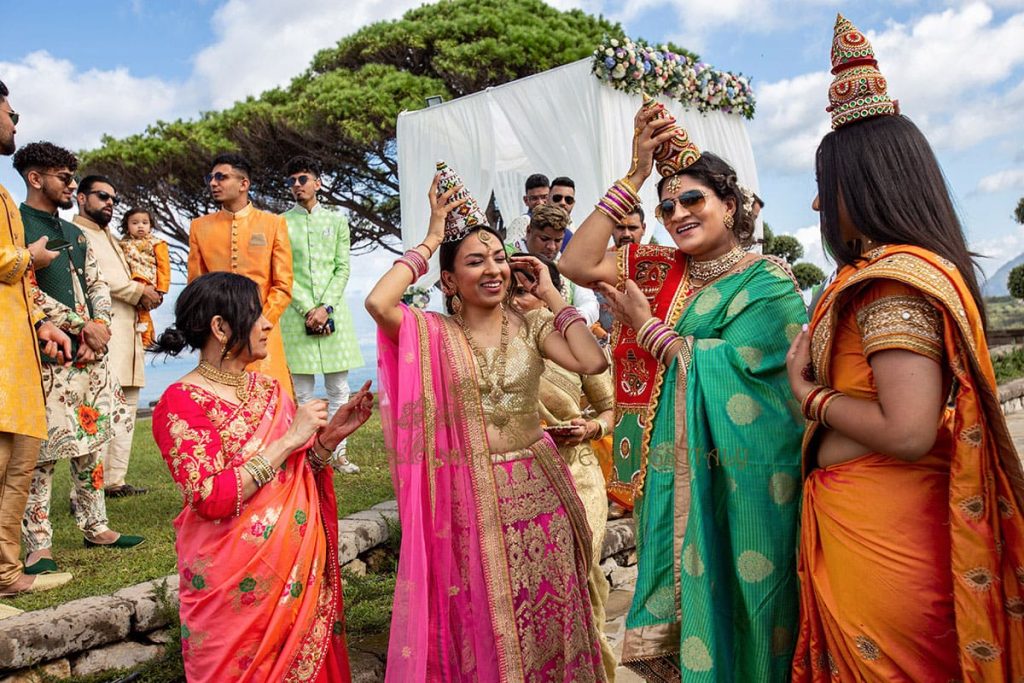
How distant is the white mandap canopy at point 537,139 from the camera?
8.70 m

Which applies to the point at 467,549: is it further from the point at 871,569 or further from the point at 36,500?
the point at 36,500

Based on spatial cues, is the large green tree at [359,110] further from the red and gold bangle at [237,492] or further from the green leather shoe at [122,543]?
the red and gold bangle at [237,492]

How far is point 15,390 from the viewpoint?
344 cm

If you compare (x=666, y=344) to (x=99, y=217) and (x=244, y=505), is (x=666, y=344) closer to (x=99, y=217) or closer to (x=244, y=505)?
(x=244, y=505)

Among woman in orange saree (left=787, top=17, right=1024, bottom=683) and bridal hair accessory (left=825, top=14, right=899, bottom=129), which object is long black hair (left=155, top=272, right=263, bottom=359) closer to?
woman in orange saree (left=787, top=17, right=1024, bottom=683)

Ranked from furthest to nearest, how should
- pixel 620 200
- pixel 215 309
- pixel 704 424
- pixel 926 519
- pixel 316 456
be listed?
pixel 316 456 → pixel 215 309 → pixel 620 200 → pixel 704 424 → pixel 926 519

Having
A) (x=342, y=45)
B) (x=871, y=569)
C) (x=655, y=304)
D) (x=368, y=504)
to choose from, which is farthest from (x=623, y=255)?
(x=342, y=45)

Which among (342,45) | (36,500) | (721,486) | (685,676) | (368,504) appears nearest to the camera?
(685,676)

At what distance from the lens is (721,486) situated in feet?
7.45

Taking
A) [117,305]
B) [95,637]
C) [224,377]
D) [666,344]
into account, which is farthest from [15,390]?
[666,344]

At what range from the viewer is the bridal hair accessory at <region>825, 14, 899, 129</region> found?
2.03 metres

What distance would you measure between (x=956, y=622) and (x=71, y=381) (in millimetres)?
4117

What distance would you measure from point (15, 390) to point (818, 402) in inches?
127

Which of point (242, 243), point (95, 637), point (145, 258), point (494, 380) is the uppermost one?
point (145, 258)
